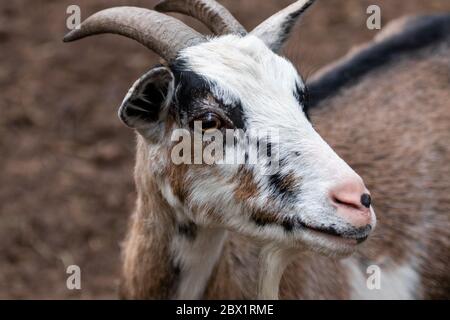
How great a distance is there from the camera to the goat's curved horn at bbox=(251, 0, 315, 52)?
4.72 metres

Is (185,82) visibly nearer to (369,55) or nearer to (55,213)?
(369,55)

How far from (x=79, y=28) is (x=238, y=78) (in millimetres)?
933

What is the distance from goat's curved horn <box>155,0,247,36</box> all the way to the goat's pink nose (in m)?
1.15

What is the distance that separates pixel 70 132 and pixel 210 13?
3.86 metres

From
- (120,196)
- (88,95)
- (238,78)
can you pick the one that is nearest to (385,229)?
(238,78)

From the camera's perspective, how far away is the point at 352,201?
385cm

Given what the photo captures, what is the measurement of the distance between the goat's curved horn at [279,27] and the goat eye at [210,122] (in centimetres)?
75

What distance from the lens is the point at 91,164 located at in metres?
8.02
